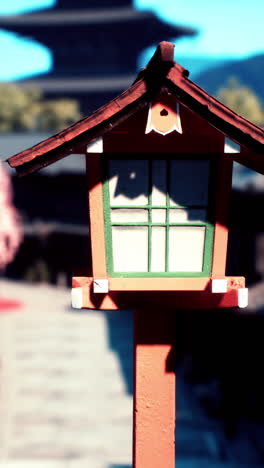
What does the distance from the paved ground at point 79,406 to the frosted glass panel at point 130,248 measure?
5.81 metres

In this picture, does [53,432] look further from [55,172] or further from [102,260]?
[55,172]

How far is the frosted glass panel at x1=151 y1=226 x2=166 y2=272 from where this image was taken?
3805 mm

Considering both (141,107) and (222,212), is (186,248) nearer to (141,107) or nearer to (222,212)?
(222,212)

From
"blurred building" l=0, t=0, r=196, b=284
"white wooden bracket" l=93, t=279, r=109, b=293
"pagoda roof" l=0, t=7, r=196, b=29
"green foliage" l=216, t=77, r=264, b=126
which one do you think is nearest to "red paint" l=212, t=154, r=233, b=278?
"white wooden bracket" l=93, t=279, r=109, b=293

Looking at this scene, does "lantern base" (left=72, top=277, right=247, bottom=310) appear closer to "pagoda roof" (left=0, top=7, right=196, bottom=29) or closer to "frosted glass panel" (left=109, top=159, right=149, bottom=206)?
"frosted glass panel" (left=109, top=159, right=149, bottom=206)

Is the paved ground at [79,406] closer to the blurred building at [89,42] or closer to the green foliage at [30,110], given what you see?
the blurred building at [89,42]

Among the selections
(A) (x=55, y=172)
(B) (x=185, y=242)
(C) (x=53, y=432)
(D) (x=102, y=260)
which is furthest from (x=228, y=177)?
(A) (x=55, y=172)

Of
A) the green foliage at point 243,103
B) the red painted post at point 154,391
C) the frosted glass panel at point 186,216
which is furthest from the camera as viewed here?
the green foliage at point 243,103

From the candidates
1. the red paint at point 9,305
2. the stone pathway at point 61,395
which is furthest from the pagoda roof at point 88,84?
the stone pathway at point 61,395

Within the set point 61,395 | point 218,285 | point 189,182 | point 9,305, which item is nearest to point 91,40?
point 9,305

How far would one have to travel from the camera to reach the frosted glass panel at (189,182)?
3730mm

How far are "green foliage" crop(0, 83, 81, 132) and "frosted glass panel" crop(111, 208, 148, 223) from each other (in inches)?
1537

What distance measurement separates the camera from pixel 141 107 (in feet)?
11.2

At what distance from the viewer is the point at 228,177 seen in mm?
3775
